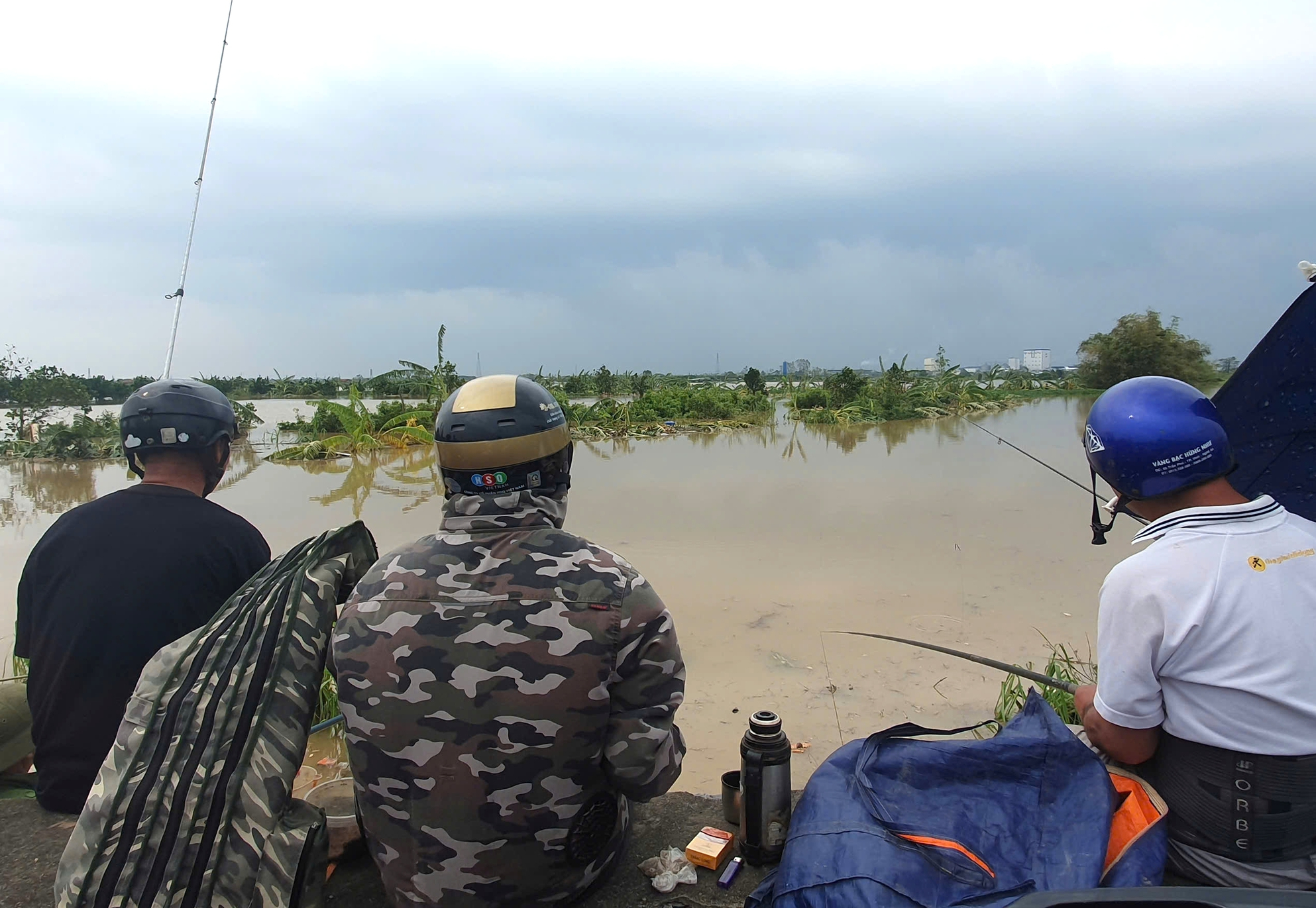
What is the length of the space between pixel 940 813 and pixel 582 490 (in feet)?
34.2

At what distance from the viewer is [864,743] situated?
6.04 feet

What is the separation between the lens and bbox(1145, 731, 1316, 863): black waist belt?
141 cm

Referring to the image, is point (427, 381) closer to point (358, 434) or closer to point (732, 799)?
point (358, 434)

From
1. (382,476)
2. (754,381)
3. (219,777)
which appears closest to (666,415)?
(754,381)

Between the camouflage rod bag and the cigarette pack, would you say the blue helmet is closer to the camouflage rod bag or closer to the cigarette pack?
the cigarette pack

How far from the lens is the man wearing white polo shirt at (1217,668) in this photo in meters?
1.40

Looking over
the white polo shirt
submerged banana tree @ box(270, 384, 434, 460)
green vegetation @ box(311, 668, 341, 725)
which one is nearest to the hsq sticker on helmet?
the white polo shirt

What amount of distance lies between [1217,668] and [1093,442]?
20.8 inches

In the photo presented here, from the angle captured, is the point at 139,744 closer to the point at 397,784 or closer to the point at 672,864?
the point at 397,784

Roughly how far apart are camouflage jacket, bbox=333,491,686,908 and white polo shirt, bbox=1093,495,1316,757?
89 centimetres

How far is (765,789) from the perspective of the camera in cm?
187

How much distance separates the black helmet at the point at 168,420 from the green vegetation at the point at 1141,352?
43.7ft

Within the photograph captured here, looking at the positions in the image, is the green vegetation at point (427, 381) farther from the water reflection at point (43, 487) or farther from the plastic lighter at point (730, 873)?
the plastic lighter at point (730, 873)

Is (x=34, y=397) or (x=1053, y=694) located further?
(x=34, y=397)
